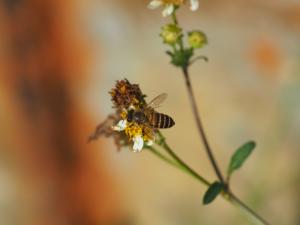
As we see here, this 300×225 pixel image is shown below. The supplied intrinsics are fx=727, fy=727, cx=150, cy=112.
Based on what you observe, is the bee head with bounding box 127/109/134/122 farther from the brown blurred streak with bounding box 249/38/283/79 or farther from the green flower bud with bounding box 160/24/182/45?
the brown blurred streak with bounding box 249/38/283/79

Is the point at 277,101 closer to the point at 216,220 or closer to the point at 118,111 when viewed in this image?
the point at 216,220

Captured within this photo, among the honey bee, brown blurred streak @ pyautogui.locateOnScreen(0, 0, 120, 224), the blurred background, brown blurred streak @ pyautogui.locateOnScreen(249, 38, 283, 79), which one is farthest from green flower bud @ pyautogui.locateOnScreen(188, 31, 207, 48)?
brown blurred streak @ pyautogui.locateOnScreen(0, 0, 120, 224)

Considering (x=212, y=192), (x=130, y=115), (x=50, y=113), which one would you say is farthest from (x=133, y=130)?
(x=50, y=113)

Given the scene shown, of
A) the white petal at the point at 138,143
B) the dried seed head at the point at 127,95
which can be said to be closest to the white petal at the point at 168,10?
the dried seed head at the point at 127,95

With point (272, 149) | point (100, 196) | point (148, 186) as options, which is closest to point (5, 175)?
point (100, 196)

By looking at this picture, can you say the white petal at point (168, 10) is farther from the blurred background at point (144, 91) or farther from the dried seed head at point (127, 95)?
the blurred background at point (144, 91)

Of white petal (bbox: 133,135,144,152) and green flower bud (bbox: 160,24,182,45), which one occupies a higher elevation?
green flower bud (bbox: 160,24,182,45)
